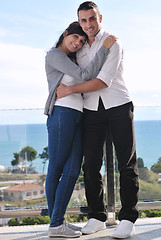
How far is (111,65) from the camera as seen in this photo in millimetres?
2031

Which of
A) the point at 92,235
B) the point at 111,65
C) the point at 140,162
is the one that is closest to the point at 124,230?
the point at 92,235

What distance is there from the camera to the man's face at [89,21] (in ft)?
6.70

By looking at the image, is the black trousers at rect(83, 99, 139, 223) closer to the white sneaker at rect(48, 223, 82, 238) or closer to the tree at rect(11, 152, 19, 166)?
the white sneaker at rect(48, 223, 82, 238)

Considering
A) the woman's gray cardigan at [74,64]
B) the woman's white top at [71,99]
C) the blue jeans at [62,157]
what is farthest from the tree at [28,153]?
the woman's gray cardigan at [74,64]

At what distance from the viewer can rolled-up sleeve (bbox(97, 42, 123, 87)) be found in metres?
2.03

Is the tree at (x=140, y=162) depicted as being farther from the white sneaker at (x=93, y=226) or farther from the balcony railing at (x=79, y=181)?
the white sneaker at (x=93, y=226)

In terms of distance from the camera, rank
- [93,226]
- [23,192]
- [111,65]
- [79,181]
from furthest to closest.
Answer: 1. [23,192]
2. [79,181]
3. [93,226]
4. [111,65]

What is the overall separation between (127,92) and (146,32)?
26317 mm

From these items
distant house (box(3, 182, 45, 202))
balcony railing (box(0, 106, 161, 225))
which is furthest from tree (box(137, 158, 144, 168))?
distant house (box(3, 182, 45, 202))

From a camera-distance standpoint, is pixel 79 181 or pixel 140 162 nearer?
pixel 79 181

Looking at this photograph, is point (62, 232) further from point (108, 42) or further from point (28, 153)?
point (108, 42)

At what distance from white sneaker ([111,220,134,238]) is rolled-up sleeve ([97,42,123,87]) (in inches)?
30.9

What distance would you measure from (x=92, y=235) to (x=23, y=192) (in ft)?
Answer: 2.01

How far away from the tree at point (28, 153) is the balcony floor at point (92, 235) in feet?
1.46
